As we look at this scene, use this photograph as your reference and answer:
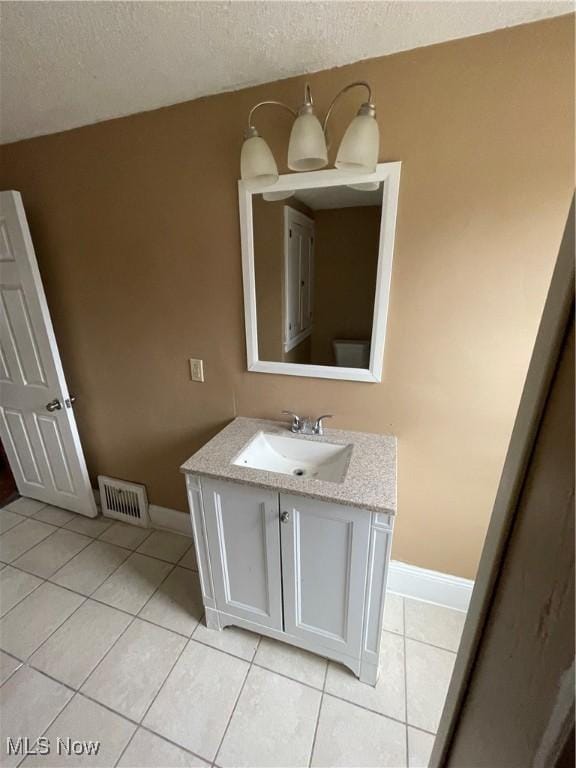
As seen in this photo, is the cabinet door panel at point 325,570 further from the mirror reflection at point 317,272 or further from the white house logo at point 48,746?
the white house logo at point 48,746

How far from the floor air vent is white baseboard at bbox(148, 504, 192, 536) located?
46 mm

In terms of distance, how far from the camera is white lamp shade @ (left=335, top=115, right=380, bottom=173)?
2.98 ft

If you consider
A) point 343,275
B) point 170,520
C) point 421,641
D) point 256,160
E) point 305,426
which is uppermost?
point 256,160

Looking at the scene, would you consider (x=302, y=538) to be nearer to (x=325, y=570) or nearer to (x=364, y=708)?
(x=325, y=570)

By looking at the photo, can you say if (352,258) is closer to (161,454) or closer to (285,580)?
(285,580)

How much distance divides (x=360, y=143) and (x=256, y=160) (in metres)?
0.35

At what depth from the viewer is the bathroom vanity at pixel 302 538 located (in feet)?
3.36

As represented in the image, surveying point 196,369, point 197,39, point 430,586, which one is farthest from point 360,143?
point 430,586

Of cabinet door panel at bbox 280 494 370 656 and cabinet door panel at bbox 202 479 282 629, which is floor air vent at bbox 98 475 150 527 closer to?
cabinet door panel at bbox 202 479 282 629

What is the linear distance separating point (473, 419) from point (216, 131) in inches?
61.0

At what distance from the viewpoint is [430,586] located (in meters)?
1.50

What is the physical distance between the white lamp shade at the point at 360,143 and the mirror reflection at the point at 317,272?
19 centimetres

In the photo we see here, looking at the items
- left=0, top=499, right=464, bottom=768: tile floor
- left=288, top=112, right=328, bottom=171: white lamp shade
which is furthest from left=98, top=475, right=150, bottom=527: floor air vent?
left=288, top=112, right=328, bottom=171: white lamp shade

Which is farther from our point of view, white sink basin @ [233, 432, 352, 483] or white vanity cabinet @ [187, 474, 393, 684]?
white sink basin @ [233, 432, 352, 483]
